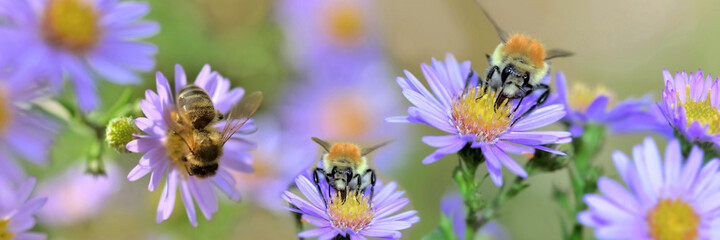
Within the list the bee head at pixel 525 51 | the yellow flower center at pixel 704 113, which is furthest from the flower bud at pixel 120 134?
the yellow flower center at pixel 704 113

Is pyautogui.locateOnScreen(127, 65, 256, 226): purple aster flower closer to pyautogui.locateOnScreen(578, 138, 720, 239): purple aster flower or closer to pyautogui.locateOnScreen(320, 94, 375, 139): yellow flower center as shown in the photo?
pyautogui.locateOnScreen(578, 138, 720, 239): purple aster flower

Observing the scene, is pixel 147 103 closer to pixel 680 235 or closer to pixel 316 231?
pixel 316 231

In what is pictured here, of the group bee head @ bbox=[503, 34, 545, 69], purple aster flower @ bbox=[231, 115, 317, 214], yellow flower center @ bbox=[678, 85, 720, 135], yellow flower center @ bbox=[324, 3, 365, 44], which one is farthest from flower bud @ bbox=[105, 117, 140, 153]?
yellow flower center @ bbox=[324, 3, 365, 44]

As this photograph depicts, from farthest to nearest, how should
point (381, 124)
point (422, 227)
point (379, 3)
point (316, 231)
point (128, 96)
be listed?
point (379, 3), point (381, 124), point (422, 227), point (128, 96), point (316, 231)

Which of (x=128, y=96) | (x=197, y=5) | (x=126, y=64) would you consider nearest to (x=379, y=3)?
(x=197, y=5)

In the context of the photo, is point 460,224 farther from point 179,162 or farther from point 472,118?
point 179,162

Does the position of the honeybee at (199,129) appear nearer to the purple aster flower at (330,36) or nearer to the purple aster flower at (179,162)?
the purple aster flower at (179,162)
